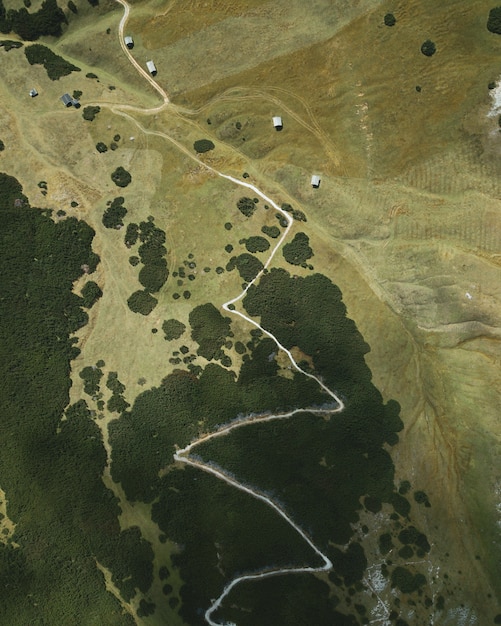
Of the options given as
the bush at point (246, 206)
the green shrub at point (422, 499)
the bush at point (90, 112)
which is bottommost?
the green shrub at point (422, 499)

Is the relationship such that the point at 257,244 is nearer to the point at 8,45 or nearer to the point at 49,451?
the point at 49,451

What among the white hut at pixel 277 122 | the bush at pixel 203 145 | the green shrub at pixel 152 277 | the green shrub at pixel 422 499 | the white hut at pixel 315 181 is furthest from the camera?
the bush at pixel 203 145

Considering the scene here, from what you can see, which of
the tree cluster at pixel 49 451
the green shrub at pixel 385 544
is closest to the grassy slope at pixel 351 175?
the tree cluster at pixel 49 451

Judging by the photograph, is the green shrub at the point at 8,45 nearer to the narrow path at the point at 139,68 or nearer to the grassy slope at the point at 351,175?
the grassy slope at the point at 351,175

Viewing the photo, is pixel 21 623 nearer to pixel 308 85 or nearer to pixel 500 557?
pixel 500 557

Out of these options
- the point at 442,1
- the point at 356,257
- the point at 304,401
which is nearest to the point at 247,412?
the point at 304,401

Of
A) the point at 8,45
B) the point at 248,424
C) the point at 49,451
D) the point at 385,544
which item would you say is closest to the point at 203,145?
the point at 8,45
